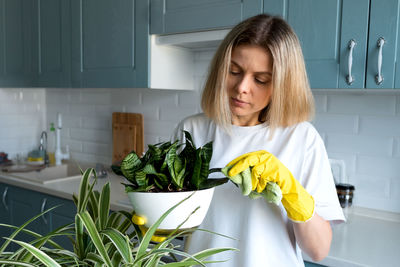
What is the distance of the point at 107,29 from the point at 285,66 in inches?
55.9

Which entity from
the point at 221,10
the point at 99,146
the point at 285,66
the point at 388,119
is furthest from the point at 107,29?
the point at 388,119

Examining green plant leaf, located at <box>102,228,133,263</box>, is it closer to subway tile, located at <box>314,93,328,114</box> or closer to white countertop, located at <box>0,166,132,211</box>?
white countertop, located at <box>0,166,132,211</box>

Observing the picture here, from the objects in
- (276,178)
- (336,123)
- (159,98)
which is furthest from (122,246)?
(159,98)

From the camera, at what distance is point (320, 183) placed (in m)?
1.08

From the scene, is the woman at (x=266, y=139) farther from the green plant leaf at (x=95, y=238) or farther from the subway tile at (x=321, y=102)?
the subway tile at (x=321, y=102)

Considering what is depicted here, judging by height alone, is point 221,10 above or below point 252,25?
above

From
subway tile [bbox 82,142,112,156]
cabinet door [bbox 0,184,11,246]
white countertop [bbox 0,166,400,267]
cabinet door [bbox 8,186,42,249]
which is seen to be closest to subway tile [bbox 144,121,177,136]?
subway tile [bbox 82,142,112,156]

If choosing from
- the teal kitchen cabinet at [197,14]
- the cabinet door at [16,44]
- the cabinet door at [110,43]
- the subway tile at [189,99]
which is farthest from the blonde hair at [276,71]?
the cabinet door at [16,44]

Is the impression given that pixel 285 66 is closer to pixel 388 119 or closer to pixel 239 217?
pixel 239 217

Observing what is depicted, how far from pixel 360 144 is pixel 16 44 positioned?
2366 millimetres

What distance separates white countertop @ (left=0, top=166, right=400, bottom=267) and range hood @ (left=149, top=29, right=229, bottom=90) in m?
0.71

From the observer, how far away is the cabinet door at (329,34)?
54.7 inches

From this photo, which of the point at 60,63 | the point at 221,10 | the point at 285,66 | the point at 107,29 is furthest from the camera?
the point at 60,63

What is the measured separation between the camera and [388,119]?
5.61ft
